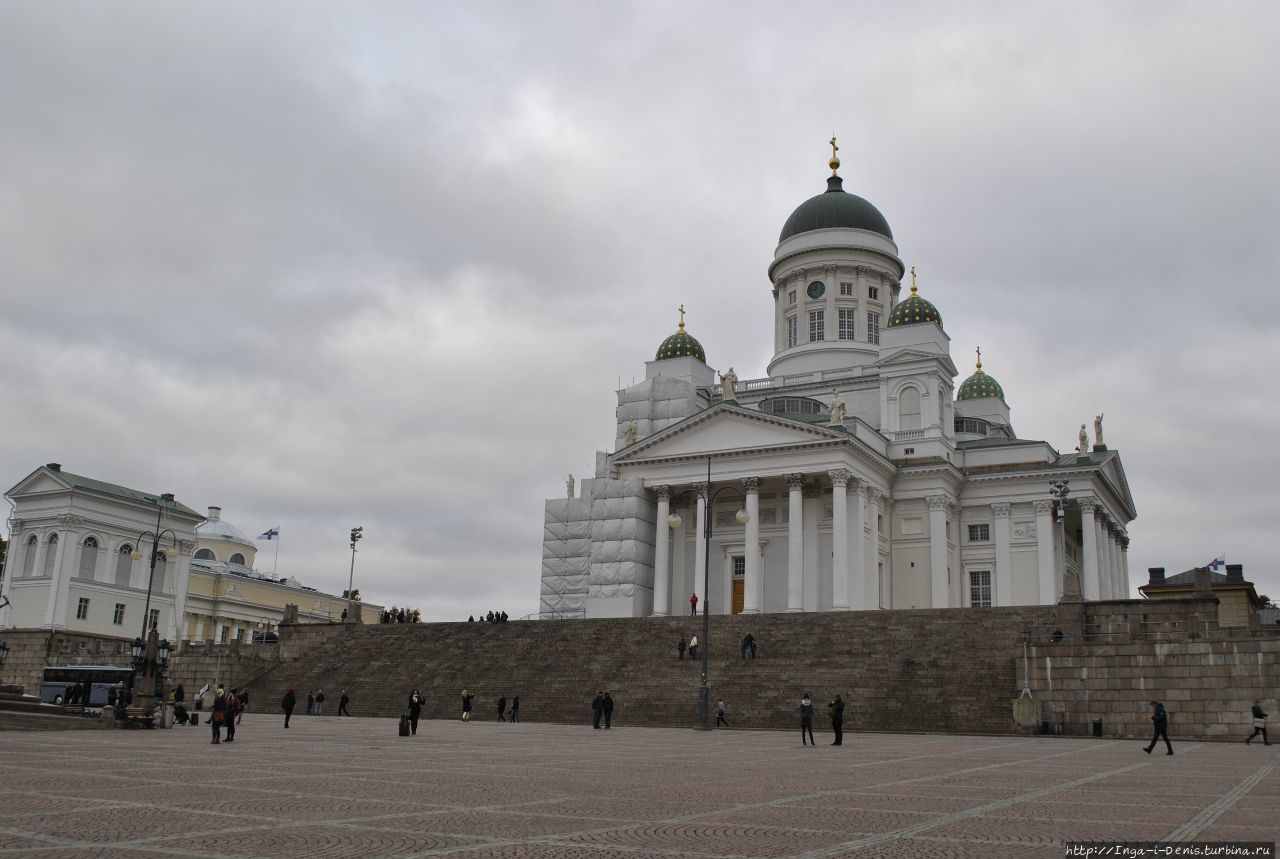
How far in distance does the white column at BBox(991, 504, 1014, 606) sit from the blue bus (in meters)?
42.1

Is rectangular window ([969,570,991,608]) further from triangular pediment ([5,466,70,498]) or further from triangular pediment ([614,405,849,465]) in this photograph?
triangular pediment ([5,466,70,498])

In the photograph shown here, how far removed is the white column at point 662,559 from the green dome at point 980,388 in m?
26.8

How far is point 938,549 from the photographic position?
198 feet

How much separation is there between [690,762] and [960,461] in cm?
4635

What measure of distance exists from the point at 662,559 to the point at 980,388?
30125 mm

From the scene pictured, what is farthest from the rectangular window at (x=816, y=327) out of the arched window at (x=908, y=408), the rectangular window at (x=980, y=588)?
the rectangular window at (x=980, y=588)

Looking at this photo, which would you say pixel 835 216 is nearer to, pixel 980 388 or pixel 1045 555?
pixel 980 388

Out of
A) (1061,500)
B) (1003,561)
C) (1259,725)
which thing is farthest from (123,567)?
(1259,725)

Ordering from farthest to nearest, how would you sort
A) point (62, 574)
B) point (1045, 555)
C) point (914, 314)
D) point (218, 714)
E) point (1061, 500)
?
point (62, 574), point (914, 314), point (1045, 555), point (1061, 500), point (218, 714)

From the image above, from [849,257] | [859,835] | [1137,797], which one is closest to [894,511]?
[849,257]

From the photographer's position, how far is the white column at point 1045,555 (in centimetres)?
5838

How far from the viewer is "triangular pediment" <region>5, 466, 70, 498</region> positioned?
229ft

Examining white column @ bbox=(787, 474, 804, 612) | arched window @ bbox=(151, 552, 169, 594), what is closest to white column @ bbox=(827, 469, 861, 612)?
white column @ bbox=(787, 474, 804, 612)

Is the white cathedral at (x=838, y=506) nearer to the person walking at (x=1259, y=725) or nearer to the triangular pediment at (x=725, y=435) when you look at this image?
the triangular pediment at (x=725, y=435)
